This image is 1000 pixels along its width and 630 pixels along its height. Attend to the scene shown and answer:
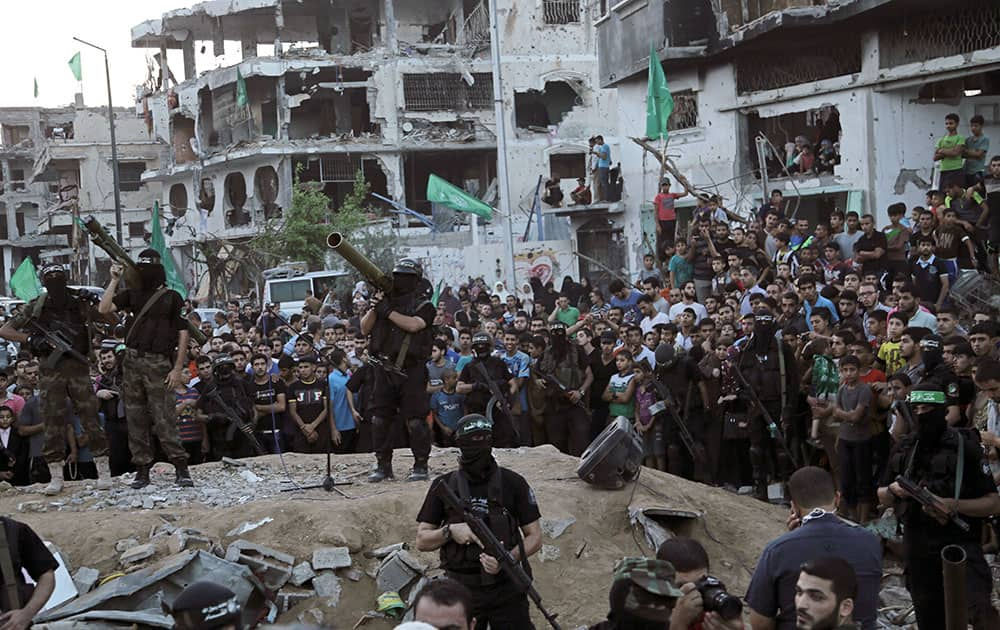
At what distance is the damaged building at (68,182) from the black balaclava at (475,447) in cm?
3925

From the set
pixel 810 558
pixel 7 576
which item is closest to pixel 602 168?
pixel 7 576

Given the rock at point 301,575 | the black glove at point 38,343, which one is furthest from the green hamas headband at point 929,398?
the black glove at point 38,343

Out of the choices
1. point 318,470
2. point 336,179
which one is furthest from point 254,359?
point 336,179

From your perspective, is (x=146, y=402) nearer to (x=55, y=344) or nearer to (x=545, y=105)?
(x=55, y=344)

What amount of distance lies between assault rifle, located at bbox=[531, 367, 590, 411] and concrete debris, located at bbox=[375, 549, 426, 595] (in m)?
4.08

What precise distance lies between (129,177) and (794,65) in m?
37.6

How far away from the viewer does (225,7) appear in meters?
39.8

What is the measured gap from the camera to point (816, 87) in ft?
60.6

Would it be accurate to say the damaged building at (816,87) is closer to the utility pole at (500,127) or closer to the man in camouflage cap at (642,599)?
the utility pole at (500,127)

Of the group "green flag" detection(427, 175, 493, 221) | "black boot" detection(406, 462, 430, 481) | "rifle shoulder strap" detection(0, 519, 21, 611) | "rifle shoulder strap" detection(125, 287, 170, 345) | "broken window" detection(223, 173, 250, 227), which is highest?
"broken window" detection(223, 173, 250, 227)

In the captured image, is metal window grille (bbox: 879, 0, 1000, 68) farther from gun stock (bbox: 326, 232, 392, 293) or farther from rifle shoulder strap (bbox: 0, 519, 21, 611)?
rifle shoulder strap (bbox: 0, 519, 21, 611)

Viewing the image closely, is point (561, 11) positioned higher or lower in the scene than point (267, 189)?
higher

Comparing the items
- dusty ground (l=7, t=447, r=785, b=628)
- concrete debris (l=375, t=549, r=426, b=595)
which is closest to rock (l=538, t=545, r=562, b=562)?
dusty ground (l=7, t=447, r=785, b=628)

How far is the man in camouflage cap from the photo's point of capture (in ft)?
13.3
